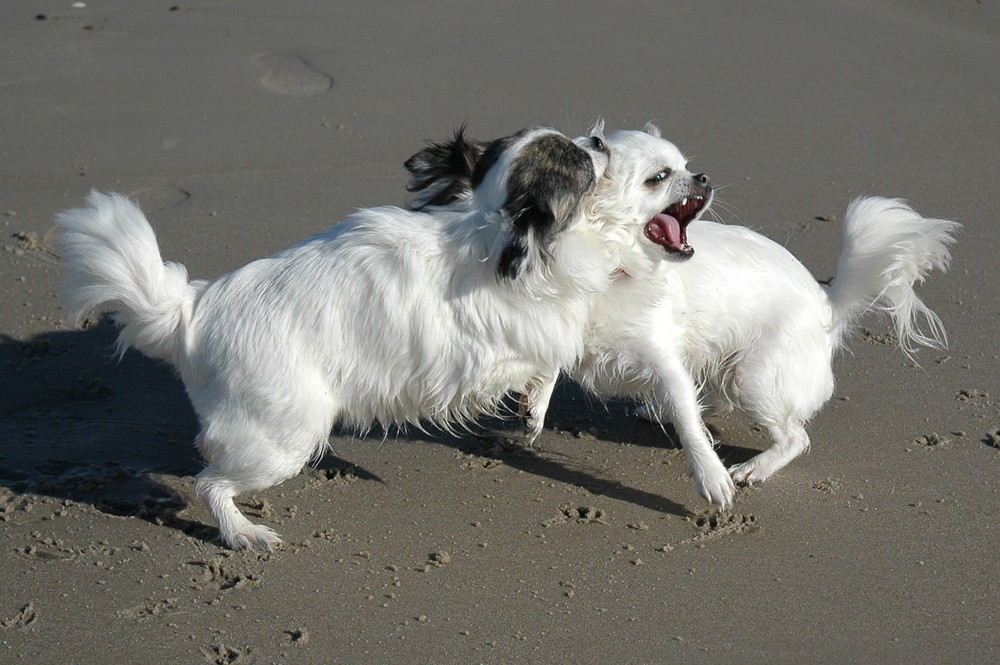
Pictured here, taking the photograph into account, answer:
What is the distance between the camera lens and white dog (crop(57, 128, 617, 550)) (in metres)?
3.69

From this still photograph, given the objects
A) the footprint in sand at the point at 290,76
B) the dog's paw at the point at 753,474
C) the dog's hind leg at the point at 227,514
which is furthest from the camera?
the footprint in sand at the point at 290,76

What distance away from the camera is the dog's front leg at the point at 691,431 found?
399cm

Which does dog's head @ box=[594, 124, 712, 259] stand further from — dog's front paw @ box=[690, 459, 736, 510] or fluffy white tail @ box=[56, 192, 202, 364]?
fluffy white tail @ box=[56, 192, 202, 364]

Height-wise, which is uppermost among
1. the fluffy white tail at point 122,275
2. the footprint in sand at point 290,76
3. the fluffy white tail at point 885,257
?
the fluffy white tail at point 885,257

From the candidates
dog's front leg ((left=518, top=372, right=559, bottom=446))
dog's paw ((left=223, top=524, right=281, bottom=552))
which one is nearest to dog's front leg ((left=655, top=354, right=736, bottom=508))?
dog's front leg ((left=518, top=372, right=559, bottom=446))

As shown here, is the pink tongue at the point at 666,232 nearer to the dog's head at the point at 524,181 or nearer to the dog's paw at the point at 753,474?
the dog's head at the point at 524,181

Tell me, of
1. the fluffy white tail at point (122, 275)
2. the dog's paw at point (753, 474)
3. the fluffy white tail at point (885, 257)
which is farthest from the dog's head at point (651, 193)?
the fluffy white tail at point (122, 275)

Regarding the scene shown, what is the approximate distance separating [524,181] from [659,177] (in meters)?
0.62

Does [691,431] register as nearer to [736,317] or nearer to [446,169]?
[736,317]

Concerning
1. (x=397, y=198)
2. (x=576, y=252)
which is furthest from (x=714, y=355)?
(x=397, y=198)

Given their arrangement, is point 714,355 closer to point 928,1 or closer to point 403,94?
point 403,94

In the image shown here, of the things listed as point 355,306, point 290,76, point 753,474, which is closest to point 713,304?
point 753,474

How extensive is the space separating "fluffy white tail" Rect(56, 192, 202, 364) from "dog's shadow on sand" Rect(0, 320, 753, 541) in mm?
716

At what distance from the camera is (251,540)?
3852mm
